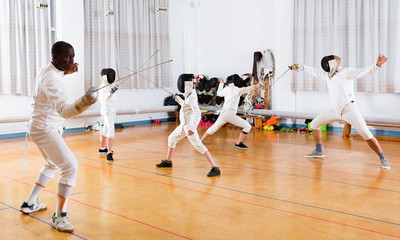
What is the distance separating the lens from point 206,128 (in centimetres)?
871

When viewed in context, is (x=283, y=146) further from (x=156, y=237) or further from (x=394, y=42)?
(x=156, y=237)

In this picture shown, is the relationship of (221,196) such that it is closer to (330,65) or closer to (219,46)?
(330,65)

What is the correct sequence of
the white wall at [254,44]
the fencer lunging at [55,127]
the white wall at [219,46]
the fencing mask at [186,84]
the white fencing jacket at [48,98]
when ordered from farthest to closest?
the white wall at [254,44], the white wall at [219,46], the fencing mask at [186,84], the fencer lunging at [55,127], the white fencing jacket at [48,98]

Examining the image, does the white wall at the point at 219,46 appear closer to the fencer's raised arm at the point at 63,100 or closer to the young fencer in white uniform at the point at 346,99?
the young fencer in white uniform at the point at 346,99

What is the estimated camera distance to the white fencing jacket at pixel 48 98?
2.71 meters

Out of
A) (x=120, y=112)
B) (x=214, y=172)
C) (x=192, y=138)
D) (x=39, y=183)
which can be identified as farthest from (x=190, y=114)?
(x=120, y=112)

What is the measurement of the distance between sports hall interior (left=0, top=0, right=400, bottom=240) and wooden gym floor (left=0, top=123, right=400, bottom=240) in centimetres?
2

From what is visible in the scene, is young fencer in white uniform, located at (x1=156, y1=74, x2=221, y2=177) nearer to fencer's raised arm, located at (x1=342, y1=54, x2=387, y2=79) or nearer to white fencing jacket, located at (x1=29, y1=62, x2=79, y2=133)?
white fencing jacket, located at (x1=29, y1=62, x2=79, y2=133)

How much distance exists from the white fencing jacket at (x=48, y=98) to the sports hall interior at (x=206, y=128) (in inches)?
29.1

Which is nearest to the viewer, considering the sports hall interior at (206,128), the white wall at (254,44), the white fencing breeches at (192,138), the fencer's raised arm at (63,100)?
the fencer's raised arm at (63,100)

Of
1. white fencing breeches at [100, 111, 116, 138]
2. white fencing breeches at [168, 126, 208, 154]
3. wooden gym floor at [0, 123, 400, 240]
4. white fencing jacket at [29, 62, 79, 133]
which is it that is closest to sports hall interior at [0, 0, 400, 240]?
wooden gym floor at [0, 123, 400, 240]

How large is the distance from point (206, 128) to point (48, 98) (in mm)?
6082

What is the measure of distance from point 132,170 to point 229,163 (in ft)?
3.92

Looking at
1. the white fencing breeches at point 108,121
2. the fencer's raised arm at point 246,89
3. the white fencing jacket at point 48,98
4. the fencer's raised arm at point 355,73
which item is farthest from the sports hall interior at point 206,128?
the fencer's raised arm at point 355,73
